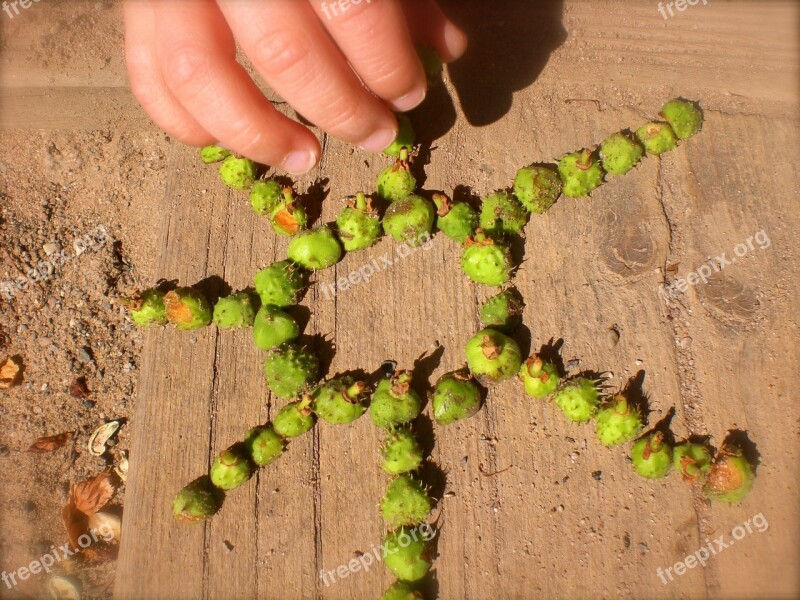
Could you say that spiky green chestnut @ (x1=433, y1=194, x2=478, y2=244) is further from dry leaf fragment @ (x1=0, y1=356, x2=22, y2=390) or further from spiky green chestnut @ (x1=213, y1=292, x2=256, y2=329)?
dry leaf fragment @ (x1=0, y1=356, x2=22, y2=390)

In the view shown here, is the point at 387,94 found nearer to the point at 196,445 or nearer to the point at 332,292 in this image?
the point at 332,292

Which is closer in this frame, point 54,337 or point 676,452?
point 676,452

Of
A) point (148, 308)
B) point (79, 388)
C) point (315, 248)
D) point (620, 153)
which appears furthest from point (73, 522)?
point (620, 153)

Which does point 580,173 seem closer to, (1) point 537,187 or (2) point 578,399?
(1) point 537,187

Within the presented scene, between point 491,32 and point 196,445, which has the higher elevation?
point 491,32

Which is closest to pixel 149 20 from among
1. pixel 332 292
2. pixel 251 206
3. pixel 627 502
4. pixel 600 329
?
pixel 251 206
